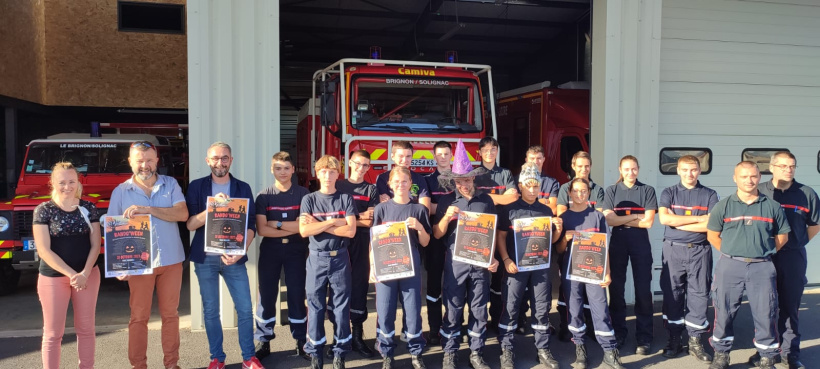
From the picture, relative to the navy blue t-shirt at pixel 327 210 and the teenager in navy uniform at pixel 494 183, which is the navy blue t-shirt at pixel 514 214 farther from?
the navy blue t-shirt at pixel 327 210

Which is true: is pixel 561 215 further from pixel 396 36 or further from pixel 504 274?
pixel 396 36

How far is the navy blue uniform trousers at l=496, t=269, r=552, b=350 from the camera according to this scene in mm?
4734

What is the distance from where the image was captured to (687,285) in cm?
507

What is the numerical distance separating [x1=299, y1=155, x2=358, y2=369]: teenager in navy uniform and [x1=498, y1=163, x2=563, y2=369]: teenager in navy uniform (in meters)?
1.31

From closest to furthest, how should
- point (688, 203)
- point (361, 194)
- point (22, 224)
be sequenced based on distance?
point (361, 194), point (688, 203), point (22, 224)

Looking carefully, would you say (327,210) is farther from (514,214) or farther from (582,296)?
(582,296)

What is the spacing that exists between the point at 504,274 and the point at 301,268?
5.79ft

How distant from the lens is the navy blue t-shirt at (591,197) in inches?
203

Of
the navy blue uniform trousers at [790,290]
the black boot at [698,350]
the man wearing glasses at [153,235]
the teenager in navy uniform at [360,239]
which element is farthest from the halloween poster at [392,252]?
the navy blue uniform trousers at [790,290]

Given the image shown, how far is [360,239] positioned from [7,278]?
538cm

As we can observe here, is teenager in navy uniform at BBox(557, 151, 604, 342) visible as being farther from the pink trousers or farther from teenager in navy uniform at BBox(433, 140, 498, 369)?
the pink trousers

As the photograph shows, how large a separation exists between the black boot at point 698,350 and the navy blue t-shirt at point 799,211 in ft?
3.57

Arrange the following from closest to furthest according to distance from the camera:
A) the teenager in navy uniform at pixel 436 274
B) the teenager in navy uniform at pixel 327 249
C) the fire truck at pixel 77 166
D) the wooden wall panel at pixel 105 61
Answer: the teenager in navy uniform at pixel 327 249 → the teenager in navy uniform at pixel 436 274 → the fire truck at pixel 77 166 → the wooden wall panel at pixel 105 61

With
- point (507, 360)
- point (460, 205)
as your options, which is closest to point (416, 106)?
point (460, 205)
